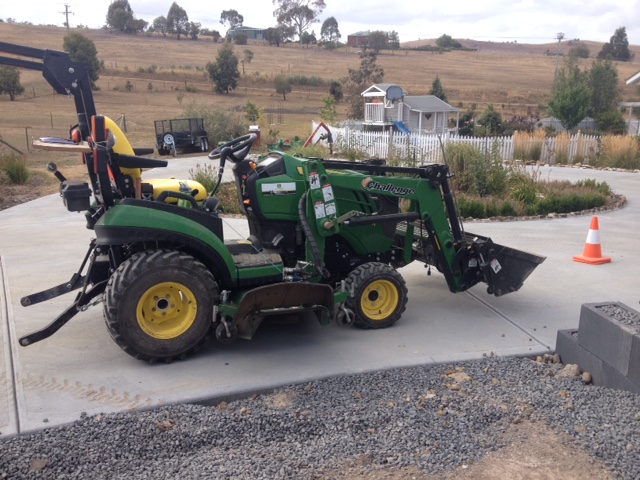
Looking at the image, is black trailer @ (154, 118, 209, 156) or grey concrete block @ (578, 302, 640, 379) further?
black trailer @ (154, 118, 209, 156)

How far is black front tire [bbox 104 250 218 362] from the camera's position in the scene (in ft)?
15.1

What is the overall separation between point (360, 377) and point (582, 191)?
9579mm

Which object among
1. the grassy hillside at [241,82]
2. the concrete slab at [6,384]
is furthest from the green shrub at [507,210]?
the grassy hillside at [241,82]

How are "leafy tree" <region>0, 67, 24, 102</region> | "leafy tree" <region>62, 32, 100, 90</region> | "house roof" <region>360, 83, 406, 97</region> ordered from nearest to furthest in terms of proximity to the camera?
"house roof" <region>360, 83, 406, 97</region>
"leafy tree" <region>0, 67, 24, 102</region>
"leafy tree" <region>62, 32, 100, 90</region>

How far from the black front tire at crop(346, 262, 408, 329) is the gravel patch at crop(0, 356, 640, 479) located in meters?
0.98

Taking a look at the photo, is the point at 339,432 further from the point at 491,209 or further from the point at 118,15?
the point at 118,15

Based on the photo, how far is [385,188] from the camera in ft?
18.5

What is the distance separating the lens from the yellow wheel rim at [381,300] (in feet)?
18.4

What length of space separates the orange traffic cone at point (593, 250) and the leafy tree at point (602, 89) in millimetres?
36883

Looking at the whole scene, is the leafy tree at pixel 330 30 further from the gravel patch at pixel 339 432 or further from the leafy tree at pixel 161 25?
the gravel patch at pixel 339 432

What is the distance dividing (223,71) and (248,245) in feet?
165

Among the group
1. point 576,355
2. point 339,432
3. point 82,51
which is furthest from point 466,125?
point 339,432

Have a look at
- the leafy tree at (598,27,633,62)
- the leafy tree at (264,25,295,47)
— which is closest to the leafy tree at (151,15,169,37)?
the leafy tree at (264,25,295,47)

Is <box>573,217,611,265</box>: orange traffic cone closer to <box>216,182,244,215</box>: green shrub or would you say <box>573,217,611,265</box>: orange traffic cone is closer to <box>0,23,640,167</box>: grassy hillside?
<box>216,182,244,215</box>: green shrub
